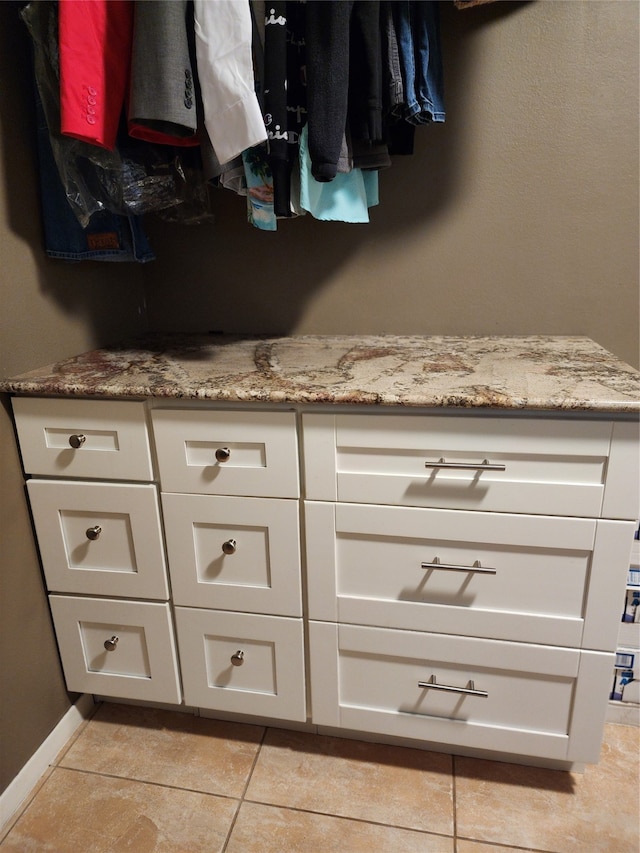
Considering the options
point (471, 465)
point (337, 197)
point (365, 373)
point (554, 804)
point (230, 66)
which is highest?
point (230, 66)

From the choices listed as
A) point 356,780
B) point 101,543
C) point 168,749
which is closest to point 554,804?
point 356,780

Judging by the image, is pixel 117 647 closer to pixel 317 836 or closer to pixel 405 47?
pixel 317 836

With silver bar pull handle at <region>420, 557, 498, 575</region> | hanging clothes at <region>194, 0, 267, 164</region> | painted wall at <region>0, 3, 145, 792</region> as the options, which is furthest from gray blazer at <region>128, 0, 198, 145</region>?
silver bar pull handle at <region>420, 557, 498, 575</region>

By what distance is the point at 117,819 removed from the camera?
1240 millimetres

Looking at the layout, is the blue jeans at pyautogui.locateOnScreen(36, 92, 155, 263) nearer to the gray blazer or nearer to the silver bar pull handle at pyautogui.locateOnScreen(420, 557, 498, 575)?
the gray blazer

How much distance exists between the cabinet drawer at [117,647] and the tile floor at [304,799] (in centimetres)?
15

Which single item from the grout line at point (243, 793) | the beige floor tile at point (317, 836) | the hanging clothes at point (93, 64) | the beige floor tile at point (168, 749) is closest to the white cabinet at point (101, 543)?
the beige floor tile at point (168, 749)

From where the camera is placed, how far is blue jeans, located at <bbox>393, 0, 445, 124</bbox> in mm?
1219

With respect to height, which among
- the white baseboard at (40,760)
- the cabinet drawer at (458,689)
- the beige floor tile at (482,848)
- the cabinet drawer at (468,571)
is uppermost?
the cabinet drawer at (468,571)

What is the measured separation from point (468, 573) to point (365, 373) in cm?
48

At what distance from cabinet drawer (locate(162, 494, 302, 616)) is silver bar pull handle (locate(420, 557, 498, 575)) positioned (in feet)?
0.96

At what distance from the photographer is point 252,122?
104 centimetres

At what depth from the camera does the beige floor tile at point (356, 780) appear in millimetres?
1245

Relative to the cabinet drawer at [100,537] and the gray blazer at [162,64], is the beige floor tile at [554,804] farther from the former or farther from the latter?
the gray blazer at [162,64]
